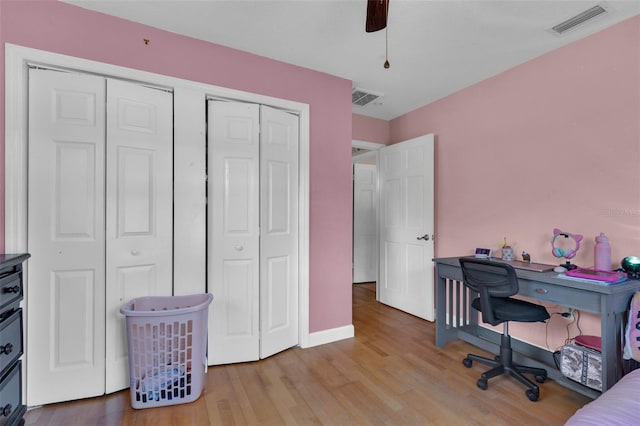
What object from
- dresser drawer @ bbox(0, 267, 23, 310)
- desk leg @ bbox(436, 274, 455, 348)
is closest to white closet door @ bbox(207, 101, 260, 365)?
dresser drawer @ bbox(0, 267, 23, 310)

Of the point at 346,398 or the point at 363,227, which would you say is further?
the point at 363,227

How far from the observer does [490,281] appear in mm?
2119

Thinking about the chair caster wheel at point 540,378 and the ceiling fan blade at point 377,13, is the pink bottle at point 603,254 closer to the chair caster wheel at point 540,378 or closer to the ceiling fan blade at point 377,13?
the chair caster wheel at point 540,378

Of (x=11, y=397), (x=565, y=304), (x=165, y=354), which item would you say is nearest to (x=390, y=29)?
(x=565, y=304)

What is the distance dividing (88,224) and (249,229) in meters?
1.06

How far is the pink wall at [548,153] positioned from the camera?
208cm

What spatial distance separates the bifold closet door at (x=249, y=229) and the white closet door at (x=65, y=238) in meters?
0.72

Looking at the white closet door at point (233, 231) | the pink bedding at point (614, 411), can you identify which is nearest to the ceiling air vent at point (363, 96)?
the white closet door at point (233, 231)

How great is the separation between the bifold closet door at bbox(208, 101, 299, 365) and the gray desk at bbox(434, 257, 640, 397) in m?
1.42

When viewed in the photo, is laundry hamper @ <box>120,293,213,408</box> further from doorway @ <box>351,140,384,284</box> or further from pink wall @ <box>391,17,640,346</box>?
doorway @ <box>351,140,384,284</box>

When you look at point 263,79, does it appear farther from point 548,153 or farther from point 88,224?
point 548,153

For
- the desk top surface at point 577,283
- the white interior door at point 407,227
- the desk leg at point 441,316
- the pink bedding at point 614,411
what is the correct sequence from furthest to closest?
the white interior door at point 407,227 < the desk leg at point 441,316 < the desk top surface at point 577,283 < the pink bedding at point 614,411

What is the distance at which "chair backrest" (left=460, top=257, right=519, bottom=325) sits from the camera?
6.74ft

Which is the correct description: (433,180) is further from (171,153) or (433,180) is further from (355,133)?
(171,153)
